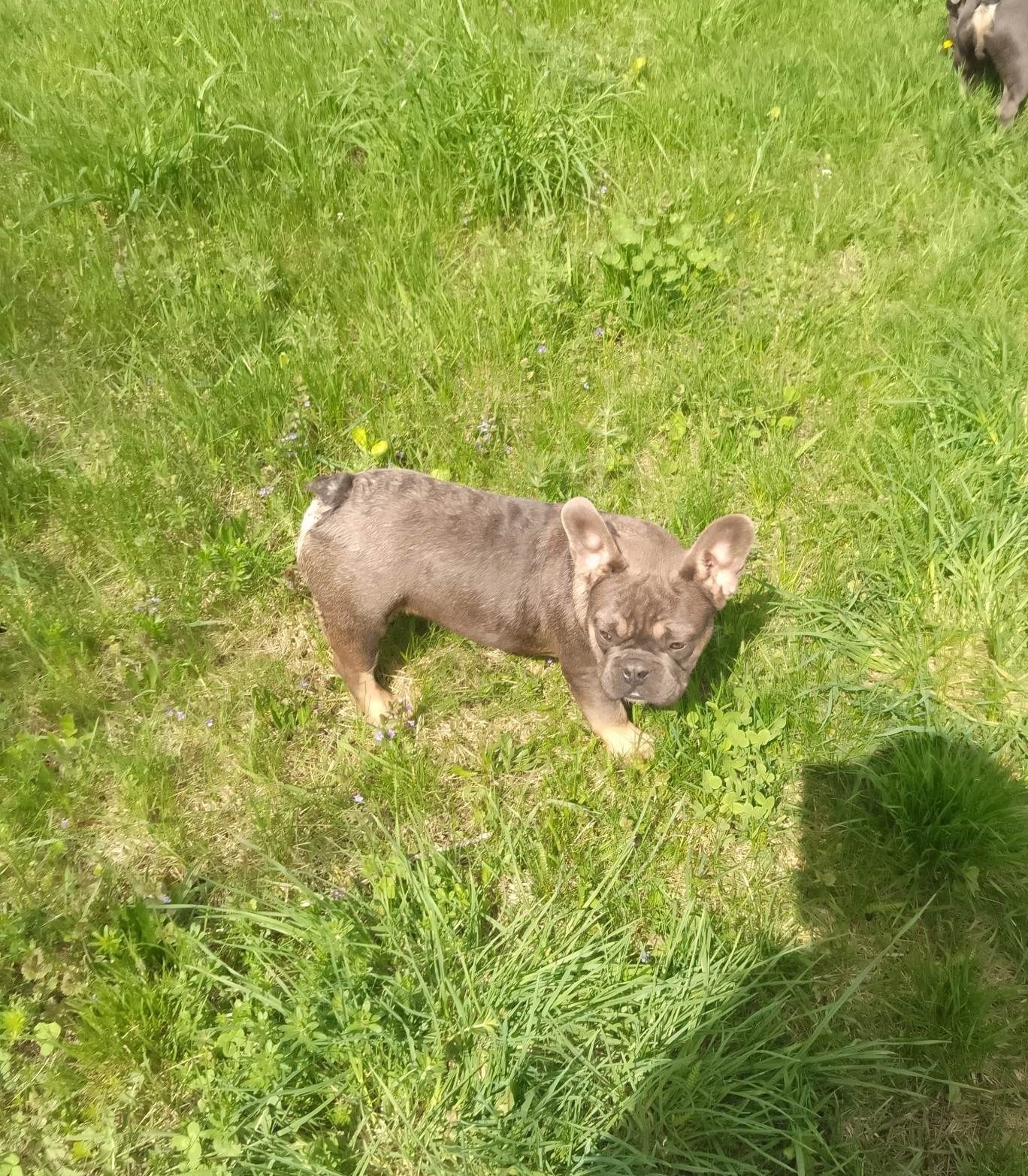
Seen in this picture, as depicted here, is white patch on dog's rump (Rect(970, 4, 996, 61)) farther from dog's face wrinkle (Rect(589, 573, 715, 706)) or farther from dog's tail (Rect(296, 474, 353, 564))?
dog's tail (Rect(296, 474, 353, 564))

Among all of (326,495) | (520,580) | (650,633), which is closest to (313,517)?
(326,495)

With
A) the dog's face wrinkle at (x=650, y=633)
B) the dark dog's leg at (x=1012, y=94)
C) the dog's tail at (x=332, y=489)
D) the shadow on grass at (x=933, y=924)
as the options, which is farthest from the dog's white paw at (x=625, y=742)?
the dark dog's leg at (x=1012, y=94)

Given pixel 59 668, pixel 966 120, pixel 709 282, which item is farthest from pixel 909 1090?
pixel 966 120

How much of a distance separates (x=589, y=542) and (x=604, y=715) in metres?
0.76

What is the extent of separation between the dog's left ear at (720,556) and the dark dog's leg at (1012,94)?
4560 mm

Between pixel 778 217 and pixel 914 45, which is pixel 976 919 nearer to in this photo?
pixel 778 217

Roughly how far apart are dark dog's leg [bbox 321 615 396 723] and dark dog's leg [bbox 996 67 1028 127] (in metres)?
5.56

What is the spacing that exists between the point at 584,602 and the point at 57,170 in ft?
13.6

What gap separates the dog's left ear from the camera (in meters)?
2.99

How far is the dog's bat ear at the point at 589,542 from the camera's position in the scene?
308 cm

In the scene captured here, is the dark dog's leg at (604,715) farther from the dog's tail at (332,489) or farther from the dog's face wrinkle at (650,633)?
the dog's tail at (332,489)

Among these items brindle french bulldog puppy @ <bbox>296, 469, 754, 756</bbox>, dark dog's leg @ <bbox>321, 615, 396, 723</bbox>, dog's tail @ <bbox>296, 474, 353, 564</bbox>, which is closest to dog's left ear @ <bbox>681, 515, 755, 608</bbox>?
brindle french bulldog puppy @ <bbox>296, 469, 754, 756</bbox>

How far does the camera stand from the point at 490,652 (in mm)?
3846

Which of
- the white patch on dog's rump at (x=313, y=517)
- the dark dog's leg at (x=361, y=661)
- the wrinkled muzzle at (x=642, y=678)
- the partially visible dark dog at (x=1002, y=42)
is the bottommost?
the dark dog's leg at (x=361, y=661)
